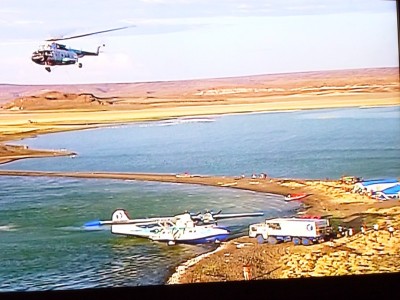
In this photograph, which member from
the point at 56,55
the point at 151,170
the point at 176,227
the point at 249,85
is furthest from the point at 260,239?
the point at 56,55

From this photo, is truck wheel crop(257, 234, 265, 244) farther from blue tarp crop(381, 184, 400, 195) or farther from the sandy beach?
blue tarp crop(381, 184, 400, 195)

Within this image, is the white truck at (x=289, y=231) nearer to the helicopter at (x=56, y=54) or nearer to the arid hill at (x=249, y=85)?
the arid hill at (x=249, y=85)

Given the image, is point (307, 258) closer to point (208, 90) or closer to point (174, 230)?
point (174, 230)

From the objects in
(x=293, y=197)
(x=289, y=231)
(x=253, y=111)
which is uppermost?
(x=253, y=111)

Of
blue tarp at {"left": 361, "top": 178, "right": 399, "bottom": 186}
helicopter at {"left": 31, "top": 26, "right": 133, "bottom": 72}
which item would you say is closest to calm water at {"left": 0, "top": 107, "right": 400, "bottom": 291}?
blue tarp at {"left": 361, "top": 178, "right": 399, "bottom": 186}

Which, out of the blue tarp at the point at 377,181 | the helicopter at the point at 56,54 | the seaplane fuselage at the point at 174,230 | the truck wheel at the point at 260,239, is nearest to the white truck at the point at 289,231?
the truck wheel at the point at 260,239

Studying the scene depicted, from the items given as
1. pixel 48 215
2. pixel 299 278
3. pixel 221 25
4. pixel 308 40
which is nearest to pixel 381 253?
pixel 299 278

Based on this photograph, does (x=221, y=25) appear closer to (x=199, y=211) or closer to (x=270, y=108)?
(x=270, y=108)
